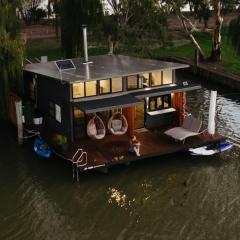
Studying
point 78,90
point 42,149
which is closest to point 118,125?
point 78,90

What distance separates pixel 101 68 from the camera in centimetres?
2816

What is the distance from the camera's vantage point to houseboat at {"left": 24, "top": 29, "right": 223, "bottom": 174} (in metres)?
24.4

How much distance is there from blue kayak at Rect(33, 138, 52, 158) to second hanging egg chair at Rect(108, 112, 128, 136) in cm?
381

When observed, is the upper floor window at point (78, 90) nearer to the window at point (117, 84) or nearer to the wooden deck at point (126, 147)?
the window at point (117, 84)

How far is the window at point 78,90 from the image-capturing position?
82.1 feet

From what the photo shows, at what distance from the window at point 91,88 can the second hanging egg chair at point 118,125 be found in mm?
1863

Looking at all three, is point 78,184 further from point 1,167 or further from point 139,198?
point 1,167

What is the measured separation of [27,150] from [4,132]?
3.70 m

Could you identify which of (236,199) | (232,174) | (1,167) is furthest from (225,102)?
(1,167)

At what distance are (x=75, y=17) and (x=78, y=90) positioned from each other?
13575mm

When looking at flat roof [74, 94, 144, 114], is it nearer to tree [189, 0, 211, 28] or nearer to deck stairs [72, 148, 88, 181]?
deck stairs [72, 148, 88, 181]

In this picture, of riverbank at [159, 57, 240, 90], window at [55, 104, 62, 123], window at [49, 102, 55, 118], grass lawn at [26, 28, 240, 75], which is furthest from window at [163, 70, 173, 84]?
grass lawn at [26, 28, 240, 75]

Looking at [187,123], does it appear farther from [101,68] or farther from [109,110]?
[101,68]

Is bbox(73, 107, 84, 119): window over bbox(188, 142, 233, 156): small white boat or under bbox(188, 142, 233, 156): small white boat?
over
